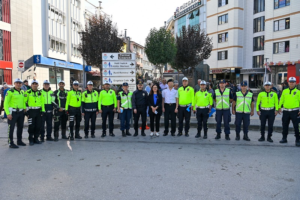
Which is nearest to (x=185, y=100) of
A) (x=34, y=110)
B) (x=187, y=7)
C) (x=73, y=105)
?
(x=73, y=105)

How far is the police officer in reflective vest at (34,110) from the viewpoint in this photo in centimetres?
786

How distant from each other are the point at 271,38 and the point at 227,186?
1425 inches

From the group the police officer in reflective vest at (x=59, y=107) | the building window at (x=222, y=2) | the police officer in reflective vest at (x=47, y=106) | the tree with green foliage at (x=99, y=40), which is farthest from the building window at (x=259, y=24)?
the police officer in reflective vest at (x=47, y=106)

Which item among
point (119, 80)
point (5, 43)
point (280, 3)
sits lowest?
point (119, 80)

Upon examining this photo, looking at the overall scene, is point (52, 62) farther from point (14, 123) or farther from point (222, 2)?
point (222, 2)

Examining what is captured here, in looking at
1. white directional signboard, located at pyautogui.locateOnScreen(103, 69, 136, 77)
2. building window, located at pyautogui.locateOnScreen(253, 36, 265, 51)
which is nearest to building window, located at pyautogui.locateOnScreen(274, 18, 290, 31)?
building window, located at pyautogui.locateOnScreen(253, 36, 265, 51)

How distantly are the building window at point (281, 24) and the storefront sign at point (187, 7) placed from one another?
1627 centimetres

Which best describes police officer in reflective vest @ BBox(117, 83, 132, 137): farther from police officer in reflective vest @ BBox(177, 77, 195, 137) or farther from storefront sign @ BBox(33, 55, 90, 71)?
storefront sign @ BBox(33, 55, 90, 71)

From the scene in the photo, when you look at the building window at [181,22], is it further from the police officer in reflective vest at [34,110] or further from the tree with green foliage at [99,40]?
the police officer in reflective vest at [34,110]

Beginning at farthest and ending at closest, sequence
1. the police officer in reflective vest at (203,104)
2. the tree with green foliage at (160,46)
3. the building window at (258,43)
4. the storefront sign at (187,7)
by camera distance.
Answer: the storefront sign at (187,7), the building window at (258,43), the tree with green foliage at (160,46), the police officer in reflective vest at (203,104)

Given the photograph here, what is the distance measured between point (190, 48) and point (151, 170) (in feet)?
67.2

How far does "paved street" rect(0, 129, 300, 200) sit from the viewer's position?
4180 mm

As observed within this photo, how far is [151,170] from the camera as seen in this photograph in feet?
17.3

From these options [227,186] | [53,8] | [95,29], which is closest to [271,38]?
[95,29]
